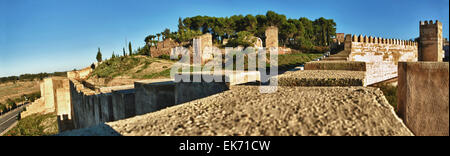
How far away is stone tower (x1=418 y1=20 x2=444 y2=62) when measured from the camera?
12180 millimetres

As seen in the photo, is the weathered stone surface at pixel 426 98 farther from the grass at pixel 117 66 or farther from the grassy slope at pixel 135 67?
the grass at pixel 117 66

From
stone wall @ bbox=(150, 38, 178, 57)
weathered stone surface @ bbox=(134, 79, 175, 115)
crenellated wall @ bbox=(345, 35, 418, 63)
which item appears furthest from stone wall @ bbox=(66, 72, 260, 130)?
stone wall @ bbox=(150, 38, 178, 57)

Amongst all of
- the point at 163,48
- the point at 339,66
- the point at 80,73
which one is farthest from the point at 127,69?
the point at 339,66

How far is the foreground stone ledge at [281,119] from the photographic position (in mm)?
1585

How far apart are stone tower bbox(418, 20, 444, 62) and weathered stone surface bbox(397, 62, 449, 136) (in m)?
13.6

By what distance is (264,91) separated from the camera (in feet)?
9.12

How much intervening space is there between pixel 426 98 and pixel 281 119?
1.18 meters

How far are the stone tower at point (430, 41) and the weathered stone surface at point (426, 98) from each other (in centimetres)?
1360

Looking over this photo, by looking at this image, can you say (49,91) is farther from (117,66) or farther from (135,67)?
(135,67)

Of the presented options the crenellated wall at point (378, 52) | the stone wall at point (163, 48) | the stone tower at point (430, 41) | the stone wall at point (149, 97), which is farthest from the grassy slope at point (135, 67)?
the stone wall at point (149, 97)

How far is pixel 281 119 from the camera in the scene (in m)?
1.79

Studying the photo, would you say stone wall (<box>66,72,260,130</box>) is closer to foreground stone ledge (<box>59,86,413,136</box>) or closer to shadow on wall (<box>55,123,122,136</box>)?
foreground stone ledge (<box>59,86,413,136</box>)
